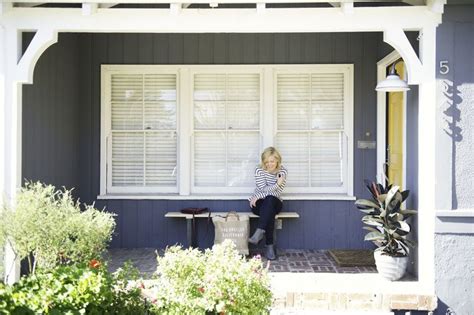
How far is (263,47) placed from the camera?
275 inches

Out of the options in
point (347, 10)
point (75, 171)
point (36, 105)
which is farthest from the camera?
point (75, 171)

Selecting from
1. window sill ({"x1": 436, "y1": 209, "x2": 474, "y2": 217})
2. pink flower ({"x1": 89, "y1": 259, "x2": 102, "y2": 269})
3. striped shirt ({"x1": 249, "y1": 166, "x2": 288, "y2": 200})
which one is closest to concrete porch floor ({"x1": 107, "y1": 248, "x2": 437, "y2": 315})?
pink flower ({"x1": 89, "y1": 259, "x2": 102, "y2": 269})

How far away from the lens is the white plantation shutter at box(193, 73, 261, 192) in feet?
23.2

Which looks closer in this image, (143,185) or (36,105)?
(36,105)

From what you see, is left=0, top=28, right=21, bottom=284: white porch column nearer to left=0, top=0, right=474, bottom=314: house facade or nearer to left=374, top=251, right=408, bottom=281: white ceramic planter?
left=0, top=0, right=474, bottom=314: house facade

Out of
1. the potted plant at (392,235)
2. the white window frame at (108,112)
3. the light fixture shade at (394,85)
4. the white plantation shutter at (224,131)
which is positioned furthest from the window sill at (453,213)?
the white window frame at (108,112)

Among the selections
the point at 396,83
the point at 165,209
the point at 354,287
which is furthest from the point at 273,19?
the point at 165,209

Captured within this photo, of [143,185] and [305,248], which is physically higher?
[143,185]

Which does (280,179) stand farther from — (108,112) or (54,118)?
(54,118)

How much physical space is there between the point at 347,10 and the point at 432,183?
5.53ft

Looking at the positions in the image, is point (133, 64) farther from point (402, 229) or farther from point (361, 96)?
point (402, 229)

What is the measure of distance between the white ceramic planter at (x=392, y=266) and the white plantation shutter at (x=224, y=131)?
2.29 meters

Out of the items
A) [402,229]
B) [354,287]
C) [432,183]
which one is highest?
[432,183]

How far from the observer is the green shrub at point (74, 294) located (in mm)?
3219
